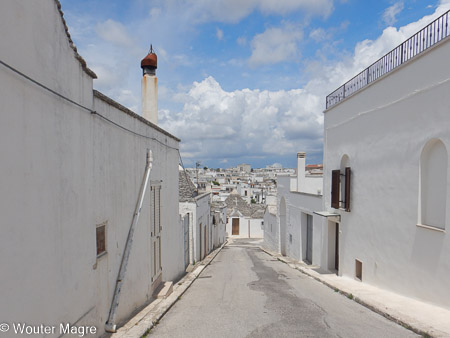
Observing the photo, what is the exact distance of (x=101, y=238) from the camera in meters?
4.80

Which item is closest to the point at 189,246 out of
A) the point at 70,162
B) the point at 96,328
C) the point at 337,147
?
the point at 337,147

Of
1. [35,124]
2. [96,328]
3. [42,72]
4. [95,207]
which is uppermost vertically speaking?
[42,72]

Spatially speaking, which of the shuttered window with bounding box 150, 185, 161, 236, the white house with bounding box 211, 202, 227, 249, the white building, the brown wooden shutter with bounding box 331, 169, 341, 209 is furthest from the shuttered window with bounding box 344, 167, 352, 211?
the white building

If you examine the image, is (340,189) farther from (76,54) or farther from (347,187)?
(76,54)

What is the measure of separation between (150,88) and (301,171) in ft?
36.5

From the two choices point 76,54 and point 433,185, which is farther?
point 433,185

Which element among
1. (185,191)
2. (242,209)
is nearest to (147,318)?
(185,191)

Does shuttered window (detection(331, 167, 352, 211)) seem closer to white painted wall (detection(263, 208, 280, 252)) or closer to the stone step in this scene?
the stone step

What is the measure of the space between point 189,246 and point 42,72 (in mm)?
12070

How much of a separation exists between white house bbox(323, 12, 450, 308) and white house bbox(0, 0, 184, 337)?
6.00 meters

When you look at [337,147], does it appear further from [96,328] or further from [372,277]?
[96,328]

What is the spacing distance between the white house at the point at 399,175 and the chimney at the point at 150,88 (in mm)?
6246

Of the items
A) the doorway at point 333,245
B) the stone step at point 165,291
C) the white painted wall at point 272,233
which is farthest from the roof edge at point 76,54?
the white painted wall at point 272,233

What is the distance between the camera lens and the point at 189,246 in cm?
1444
